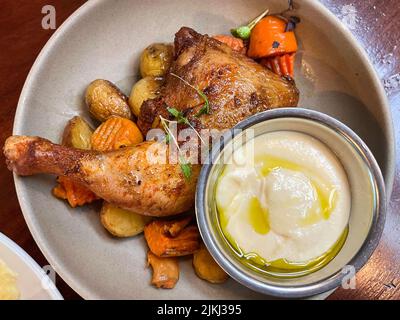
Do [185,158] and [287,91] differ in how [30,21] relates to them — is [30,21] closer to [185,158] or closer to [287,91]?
[185,158]

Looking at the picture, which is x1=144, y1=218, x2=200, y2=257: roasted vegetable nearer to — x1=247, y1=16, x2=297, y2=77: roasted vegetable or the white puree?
the white puree

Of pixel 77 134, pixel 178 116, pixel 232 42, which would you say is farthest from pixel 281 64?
pixel 77 134

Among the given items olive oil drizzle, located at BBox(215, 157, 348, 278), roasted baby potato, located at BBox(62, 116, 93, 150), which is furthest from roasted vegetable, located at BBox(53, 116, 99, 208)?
olive oil drizzle, located at BBox(215, 157, 348, 278)

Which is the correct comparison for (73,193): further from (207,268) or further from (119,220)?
(207,268)

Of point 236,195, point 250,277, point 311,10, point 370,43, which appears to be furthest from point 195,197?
point 370,43

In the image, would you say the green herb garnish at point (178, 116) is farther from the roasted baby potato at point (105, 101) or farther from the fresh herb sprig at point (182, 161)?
the roasted baby potato at point (105, 101)
